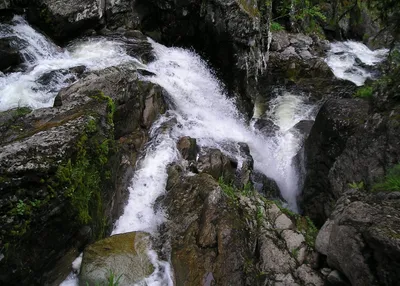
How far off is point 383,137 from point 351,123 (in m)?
1.10

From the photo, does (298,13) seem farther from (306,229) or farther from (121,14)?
(306,229)

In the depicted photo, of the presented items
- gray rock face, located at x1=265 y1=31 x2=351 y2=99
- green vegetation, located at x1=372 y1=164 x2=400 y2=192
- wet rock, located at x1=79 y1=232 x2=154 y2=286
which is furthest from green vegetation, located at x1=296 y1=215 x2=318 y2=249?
gray rock face, located at x1=265 y1=31 x2=351 y2=99

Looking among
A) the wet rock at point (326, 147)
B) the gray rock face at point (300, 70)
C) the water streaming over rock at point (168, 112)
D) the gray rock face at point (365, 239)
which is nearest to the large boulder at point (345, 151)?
the wet rock at point (326, 147)

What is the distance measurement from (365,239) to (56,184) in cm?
416

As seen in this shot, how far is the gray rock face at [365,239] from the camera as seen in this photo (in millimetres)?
3982

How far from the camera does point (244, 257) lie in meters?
5.26

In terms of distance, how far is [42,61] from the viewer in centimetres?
993

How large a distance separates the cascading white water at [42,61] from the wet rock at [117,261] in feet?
14.2

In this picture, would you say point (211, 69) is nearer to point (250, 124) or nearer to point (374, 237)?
point (250, 124)

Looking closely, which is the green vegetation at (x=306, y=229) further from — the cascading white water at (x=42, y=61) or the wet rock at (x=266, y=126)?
the cascading white water at (x=42, y=61)

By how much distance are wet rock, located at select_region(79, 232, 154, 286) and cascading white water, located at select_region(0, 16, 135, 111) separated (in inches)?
170

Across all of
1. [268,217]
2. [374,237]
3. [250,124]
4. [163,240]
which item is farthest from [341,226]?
[250,124]

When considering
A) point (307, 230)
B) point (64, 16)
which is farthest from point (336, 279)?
point (64, 16)

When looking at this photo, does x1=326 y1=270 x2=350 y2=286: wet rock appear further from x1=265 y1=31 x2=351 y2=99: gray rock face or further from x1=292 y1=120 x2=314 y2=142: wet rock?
x1=265 y1=31 x2=351 y2=99: gray rock face
